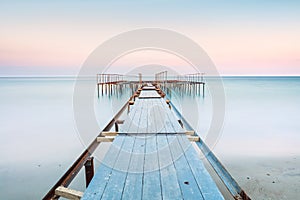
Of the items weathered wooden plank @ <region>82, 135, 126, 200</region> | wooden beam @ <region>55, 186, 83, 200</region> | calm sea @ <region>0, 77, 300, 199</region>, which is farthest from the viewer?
calm sea @ <region>0, 77, 300, 199</region>

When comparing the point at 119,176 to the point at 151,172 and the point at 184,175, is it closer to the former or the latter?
the point at 151,172

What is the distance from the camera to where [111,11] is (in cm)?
999

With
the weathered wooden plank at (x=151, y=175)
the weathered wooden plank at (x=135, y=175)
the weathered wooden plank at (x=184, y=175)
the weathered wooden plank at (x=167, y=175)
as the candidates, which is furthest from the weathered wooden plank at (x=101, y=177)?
the weathered wooden plank at (x=184, y=175)

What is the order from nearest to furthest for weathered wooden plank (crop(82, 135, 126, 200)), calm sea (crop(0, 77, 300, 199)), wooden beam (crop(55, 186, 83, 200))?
weathered wooden plank (crop(82, 135, 126, 200)), wooden beam (crop(55, 186, 83, 200)), calm sea (crop(0, 77, 300, 199))

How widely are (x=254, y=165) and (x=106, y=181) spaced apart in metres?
4.05

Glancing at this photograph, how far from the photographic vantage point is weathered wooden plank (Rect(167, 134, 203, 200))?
4.24ft

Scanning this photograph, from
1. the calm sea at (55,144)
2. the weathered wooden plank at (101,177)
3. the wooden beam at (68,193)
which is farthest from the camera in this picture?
the calm sea at (55,144)

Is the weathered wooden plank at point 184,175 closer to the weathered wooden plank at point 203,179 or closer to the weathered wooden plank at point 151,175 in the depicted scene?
the weathered wooden plank at point 203,179

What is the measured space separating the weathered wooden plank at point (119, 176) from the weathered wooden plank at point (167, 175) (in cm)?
30

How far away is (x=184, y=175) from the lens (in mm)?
1538

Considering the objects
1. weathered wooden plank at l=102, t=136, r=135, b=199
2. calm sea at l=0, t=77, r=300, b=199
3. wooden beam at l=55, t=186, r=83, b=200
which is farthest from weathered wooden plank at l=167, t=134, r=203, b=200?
calm sea at l=0, t=77, r=300, b=199

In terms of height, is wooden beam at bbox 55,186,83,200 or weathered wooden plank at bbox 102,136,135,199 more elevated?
weathered wooden plank at bbox 102,136,135,199

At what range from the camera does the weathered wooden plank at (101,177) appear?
1272mm

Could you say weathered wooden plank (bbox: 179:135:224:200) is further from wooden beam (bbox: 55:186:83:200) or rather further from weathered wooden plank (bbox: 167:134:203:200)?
wooden beam (bbox: 55:186:83:200)
